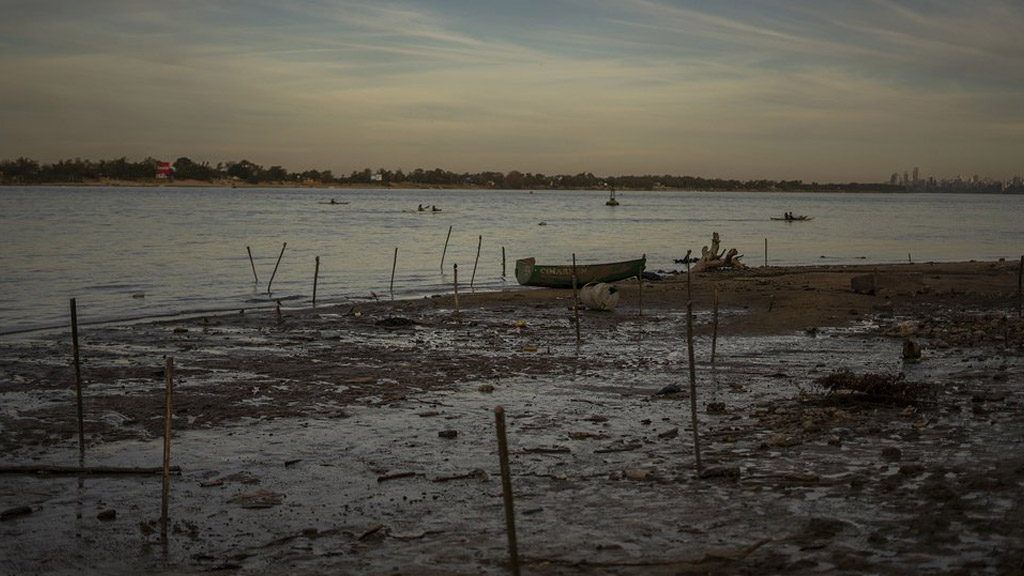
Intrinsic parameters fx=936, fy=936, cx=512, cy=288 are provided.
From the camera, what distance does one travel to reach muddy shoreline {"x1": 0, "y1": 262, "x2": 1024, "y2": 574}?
701cm

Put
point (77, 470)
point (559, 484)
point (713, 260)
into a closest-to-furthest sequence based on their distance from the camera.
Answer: point (559, 484) < point (77, 470) < point (713, 260)

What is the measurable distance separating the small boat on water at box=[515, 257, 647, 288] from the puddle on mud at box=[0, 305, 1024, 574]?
1427 cm

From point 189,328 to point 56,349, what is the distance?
3290 millimetres

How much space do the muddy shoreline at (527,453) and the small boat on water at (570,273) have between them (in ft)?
30.3

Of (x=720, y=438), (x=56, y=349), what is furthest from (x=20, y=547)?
(x=56, y=349)

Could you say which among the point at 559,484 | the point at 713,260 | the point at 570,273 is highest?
the point at 713,260

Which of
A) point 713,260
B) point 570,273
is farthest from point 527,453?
point 713,260

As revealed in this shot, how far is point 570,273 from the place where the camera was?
28.0m

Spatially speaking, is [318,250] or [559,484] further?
[318,250]

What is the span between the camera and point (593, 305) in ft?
73.7

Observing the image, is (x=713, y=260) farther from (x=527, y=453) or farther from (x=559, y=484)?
(x=559, y=484)

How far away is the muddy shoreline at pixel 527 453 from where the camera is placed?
7008 mm

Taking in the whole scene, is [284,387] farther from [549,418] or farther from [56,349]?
[56,349]

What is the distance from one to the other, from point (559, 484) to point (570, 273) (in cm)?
1955
